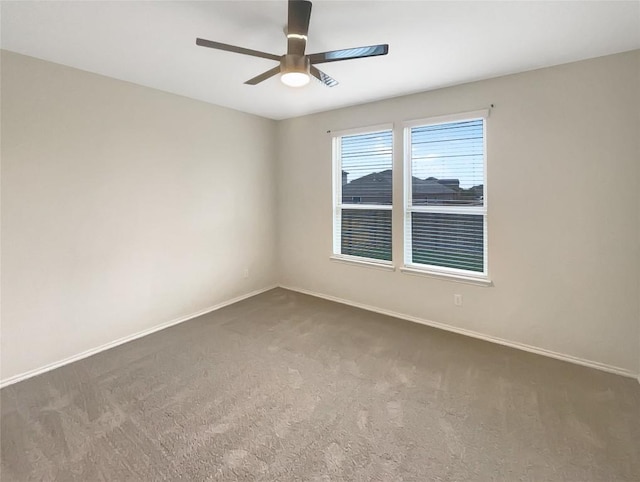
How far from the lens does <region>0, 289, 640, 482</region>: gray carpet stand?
1.65 metres

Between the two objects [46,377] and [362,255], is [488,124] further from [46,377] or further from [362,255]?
[46,377]

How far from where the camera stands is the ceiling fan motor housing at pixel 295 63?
188cm

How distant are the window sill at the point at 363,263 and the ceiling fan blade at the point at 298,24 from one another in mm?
2468

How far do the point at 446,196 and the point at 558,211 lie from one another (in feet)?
3.20

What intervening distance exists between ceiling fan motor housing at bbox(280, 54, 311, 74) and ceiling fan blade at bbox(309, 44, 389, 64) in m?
0.04

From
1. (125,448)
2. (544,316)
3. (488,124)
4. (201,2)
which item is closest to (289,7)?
(201,2)

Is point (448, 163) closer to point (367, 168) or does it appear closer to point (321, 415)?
point (367, 168)

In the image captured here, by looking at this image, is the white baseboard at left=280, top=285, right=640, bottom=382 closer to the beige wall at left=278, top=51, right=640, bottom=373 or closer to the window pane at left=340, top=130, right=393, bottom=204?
the beige wall at left=278, top=51, right=640, bottom=373

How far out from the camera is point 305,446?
1.79 m

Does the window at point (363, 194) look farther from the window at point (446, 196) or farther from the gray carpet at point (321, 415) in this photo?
the gray carpet at point (321, 415)

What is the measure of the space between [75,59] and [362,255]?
3.34 m

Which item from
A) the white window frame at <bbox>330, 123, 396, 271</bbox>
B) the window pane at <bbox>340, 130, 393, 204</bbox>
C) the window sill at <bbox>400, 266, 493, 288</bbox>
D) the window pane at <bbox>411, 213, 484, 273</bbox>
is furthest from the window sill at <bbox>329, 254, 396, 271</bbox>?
the window pane at <bbox>340, 130, 393, 204</bbox>

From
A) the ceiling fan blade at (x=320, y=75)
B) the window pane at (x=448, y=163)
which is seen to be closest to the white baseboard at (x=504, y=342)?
the window pane at (x=448, y=163)

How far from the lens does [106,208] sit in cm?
290
